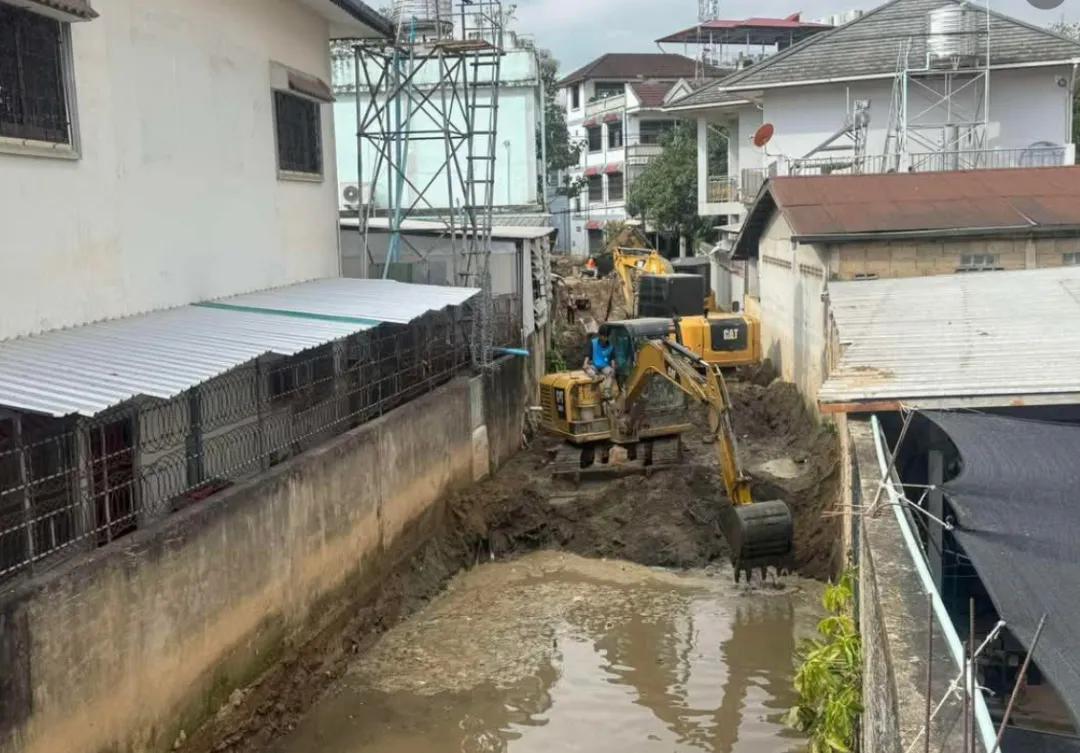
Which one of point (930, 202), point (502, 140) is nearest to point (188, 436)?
point (930, 202)

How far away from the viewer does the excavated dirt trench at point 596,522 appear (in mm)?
11977

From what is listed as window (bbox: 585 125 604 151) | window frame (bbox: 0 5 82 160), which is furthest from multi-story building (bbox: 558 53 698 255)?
window frame (bbox: 0 5 82 160)

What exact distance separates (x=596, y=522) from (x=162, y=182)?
23.2 feet

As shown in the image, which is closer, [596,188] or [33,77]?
[33,77]

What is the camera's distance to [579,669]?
35.7 ft

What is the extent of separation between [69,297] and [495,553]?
6.78 m

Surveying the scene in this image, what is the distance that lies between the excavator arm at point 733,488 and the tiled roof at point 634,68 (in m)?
41.6

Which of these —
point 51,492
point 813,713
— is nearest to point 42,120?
point 51,492

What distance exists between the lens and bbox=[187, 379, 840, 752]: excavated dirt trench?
39.3 ft

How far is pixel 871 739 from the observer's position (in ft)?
18.6

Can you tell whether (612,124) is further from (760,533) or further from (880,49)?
(760,533)

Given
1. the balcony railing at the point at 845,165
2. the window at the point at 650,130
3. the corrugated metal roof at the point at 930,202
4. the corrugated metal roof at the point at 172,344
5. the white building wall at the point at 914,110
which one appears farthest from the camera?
the window at the point at 650,130

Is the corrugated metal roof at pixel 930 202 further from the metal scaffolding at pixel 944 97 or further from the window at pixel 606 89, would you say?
the window at pixel 606 89

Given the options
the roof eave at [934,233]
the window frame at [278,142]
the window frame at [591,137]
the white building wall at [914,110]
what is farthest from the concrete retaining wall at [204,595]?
the window frame at [591,137]
